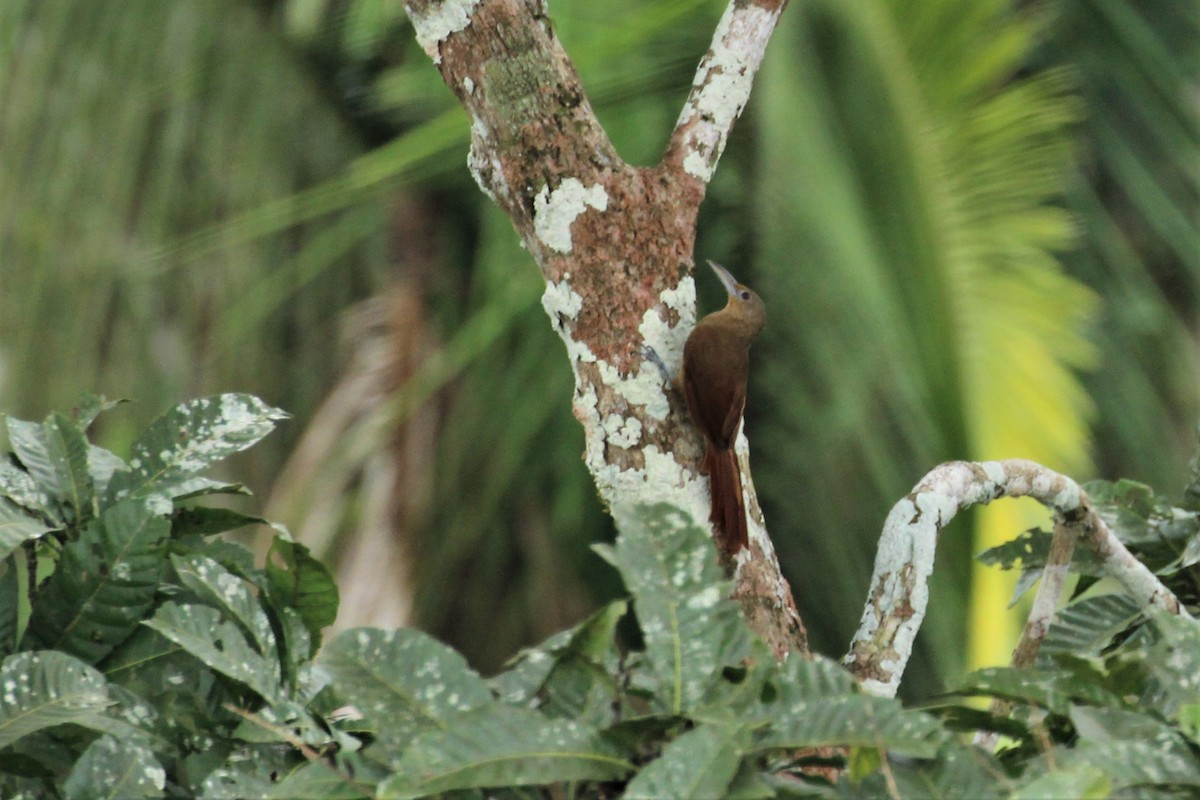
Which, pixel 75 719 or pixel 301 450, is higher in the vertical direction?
pixel 301 450

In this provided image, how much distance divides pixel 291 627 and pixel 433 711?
9.5 inches

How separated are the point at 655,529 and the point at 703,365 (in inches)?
23.6

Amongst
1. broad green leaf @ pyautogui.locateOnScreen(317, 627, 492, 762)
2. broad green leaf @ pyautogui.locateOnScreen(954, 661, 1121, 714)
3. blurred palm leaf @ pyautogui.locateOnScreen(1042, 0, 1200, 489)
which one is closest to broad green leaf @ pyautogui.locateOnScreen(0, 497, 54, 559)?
broad green leaf @ pyautogui.locateOnScreen(317, 627, 492, 762)

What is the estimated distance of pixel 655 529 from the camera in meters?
0.85

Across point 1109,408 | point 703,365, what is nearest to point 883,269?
point 1109,408

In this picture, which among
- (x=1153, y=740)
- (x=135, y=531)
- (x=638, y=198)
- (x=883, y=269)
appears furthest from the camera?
(x=883, y=269)

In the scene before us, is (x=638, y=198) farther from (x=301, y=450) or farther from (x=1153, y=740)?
(x=301, y=450)

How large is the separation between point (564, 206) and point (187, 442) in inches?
17.2

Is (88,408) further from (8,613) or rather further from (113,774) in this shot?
(113,774)

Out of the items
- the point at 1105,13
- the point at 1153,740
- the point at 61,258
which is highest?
the point at 1105,13

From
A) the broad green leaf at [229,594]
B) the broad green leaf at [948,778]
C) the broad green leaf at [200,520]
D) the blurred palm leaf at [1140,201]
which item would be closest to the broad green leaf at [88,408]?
the broad green leaf at [200,520]

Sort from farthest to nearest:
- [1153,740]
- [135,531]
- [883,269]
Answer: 1. [883,269]
2. [135,531]
3. [1153,740]

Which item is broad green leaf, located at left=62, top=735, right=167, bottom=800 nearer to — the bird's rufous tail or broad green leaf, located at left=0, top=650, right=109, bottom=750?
broad green leaf, located at left=0, top=650, right=109, bottom=750

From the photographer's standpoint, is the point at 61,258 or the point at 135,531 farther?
the point at 61,258
